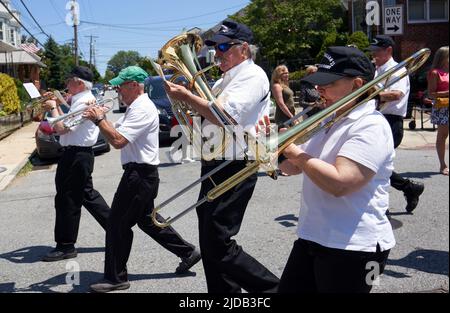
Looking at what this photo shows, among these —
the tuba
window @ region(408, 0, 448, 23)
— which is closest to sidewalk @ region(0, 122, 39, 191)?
the tuba

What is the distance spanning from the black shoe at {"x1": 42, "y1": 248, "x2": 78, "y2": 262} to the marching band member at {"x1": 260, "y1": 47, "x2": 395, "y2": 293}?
10.8 ft

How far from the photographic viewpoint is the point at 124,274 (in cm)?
439

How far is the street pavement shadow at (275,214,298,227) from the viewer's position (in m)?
5.97

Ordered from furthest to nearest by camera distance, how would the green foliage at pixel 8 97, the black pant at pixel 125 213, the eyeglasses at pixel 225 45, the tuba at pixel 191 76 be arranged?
the green foliage at pixel 8 97 < the black pant at pixel 125 213 < the eyeglasses at pixel 225 45 < the tuba at pixel 191 76

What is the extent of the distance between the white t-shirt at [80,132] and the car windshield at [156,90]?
8744 millimetres

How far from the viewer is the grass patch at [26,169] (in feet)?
35.9

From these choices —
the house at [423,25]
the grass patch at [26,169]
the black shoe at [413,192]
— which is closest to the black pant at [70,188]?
the black shoe at [413,192]

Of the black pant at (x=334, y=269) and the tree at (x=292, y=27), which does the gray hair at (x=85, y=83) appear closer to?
the black pant at (x=334, y=269)

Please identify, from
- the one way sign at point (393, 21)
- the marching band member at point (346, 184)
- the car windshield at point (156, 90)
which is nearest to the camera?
the marching band member at point (346, 184)

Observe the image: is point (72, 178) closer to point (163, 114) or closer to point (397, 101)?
point (397, 101)

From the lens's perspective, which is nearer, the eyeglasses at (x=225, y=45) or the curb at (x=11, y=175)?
the eyeglasses at (x=225, y=45)

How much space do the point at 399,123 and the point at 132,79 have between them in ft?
9.67

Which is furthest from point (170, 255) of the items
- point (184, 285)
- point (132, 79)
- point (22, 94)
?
point (22, 94)

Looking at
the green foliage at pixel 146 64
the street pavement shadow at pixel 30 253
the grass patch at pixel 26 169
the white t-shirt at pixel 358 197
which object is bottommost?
the grass patch at pixel 26 169
